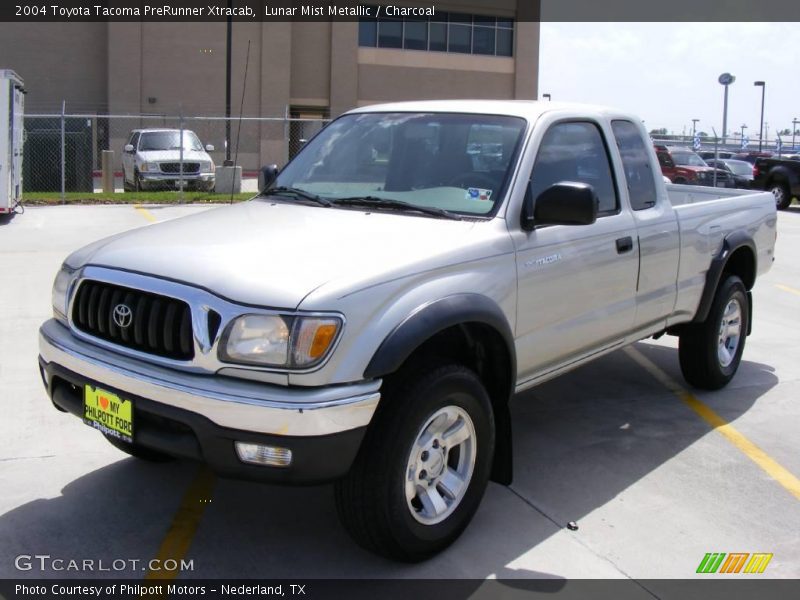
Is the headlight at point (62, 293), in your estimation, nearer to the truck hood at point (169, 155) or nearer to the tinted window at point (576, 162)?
the tinted window at point (576, 162)

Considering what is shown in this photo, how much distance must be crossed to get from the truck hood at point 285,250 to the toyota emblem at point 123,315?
0.55ft

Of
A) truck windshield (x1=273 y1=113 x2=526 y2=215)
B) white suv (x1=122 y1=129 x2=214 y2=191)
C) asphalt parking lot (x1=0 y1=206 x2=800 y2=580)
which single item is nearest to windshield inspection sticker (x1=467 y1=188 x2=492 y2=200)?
truck windshield (x1=273 y1=113 x2=526 y2=215)

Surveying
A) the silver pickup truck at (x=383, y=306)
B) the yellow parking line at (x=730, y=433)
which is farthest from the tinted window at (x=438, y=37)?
the silver pickup truck at (x=383, y=306)

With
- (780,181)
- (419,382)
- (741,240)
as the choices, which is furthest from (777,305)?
(780,181)

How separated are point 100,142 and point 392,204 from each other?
1323 inches

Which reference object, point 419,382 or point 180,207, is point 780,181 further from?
point 419,382

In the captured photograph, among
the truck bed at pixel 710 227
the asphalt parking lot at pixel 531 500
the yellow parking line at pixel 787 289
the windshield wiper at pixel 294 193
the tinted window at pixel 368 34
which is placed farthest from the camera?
the tinted window at pixel 368 34

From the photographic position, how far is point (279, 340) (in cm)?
334

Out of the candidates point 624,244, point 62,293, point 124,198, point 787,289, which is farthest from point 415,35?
point 62,293

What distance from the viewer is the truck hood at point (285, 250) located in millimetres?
3467

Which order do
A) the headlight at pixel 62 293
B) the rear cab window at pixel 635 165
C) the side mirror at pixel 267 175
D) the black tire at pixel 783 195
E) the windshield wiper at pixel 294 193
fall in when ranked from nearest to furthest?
the headlight at pixel 62 293 → the windshield wiper at pixel 294 193 → the rear cab window at pixel 635 165 → the side mirror at pixel 267 175 → the black tire at pixel 783 195

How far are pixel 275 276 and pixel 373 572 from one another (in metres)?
1.32

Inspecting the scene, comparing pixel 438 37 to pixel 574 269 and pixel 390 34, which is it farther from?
pixel 574 269

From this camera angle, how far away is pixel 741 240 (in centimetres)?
634
